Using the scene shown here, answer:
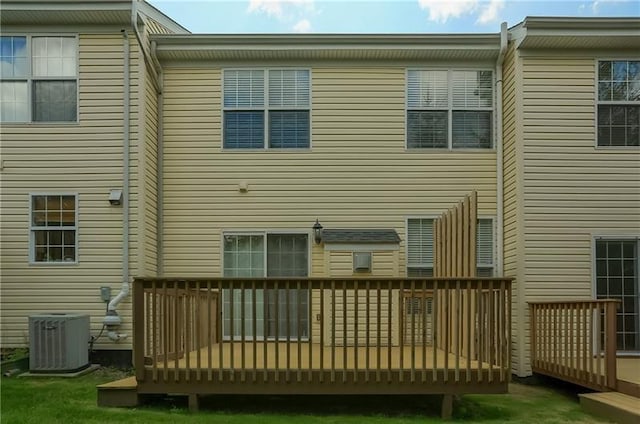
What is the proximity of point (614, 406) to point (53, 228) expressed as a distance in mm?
7172

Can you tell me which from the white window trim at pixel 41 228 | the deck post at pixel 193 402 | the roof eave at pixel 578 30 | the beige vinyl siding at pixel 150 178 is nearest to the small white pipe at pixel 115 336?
the beige vinyl siding at pixel 150 178

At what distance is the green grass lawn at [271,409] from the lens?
5.10 meters

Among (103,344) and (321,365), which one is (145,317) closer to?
(321,365)

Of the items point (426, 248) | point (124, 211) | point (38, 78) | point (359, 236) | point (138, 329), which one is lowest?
point (138, 329)

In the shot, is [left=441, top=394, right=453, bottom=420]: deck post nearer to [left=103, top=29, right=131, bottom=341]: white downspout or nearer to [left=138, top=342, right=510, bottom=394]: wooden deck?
[left=138, top=342, right=510, bottom=394]: wooden deck

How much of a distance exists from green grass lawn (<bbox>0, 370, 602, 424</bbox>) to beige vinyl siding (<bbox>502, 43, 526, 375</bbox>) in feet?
4.01

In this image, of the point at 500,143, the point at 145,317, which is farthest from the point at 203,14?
the point at 145,317

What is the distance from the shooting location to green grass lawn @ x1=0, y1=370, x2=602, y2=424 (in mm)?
5098

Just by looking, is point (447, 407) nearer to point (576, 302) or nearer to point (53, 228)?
point (576, 302)

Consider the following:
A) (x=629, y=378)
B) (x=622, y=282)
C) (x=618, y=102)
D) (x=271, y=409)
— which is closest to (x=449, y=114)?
(x=618, y=102)

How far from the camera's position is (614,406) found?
16.9 ft

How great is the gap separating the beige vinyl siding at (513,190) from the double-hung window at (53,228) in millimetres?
6158

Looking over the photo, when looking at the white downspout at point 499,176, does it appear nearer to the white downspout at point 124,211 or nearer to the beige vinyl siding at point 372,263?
the beige vinyl siding at point 372,263

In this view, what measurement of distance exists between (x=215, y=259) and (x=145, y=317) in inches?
114
